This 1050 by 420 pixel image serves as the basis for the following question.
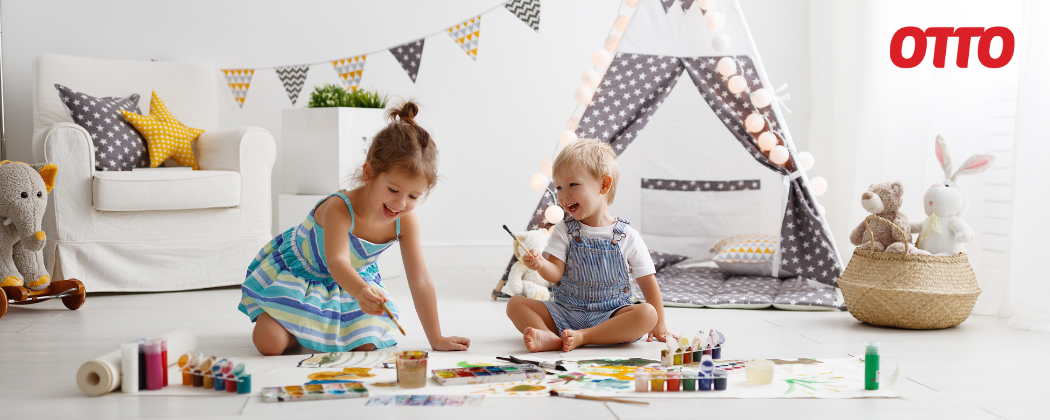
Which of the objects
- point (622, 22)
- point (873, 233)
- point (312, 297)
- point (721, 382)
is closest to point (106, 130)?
point (312, 297)

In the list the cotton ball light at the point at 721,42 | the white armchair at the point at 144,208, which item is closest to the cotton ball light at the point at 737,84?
the cotton ball light at the point at 721,42

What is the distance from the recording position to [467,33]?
355 centimetres

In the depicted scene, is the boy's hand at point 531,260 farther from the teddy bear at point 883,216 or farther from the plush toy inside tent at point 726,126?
the teddy bear at point 883,216

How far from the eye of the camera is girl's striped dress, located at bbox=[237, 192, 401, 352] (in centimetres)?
177

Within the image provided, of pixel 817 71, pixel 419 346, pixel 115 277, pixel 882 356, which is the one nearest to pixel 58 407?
pixel 419 346

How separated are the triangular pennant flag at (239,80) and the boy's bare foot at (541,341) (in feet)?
7.52

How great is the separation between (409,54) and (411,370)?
2.36 metres

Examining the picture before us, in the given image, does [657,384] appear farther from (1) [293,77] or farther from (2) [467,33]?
(1) [293,77]

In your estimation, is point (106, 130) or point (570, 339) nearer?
point (570, 339)

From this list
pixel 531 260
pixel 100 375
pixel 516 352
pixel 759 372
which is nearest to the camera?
pixel 100 375

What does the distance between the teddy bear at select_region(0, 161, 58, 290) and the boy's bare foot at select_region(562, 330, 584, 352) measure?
5.36 feet

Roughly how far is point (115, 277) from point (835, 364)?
2315mm

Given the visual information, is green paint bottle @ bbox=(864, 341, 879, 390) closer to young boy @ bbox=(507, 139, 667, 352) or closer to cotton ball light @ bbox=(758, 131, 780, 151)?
young boy @ bbox=(507, 139, 667, 352)

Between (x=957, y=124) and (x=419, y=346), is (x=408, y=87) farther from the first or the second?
(x=957, y=124)
